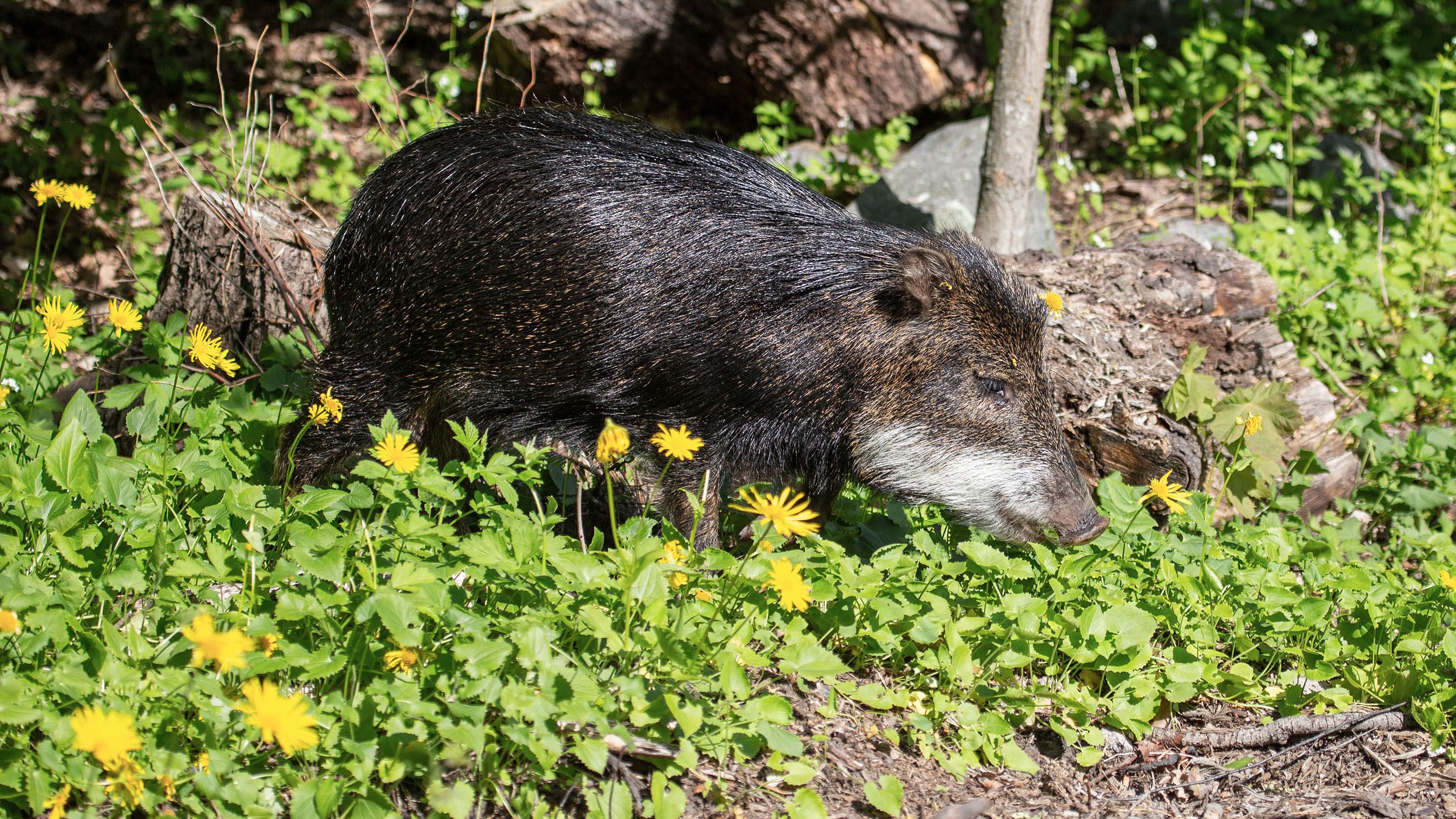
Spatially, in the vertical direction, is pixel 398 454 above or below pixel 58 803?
above

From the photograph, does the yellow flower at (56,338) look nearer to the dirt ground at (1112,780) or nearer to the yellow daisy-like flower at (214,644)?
the yellow daisy-like flower at (214,644)

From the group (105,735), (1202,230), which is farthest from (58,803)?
(1202,230)

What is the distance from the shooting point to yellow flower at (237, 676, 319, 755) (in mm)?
1699

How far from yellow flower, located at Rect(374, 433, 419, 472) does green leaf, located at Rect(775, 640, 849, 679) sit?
95cm

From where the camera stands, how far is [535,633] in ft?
6.91

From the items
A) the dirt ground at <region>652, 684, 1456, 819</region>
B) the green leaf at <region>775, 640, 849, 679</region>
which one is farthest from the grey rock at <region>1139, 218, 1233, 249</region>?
the green leaf at <region>775, 640, 849, 679</region>

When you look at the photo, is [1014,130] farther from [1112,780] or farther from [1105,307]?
[1112,780]

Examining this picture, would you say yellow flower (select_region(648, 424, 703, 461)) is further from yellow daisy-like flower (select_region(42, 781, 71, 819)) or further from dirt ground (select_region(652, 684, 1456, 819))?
yellow daisy-like flower (select_region(42, 781, 71, 819))

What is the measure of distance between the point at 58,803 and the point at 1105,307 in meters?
3.78

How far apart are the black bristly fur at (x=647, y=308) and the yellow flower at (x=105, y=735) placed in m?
1.59

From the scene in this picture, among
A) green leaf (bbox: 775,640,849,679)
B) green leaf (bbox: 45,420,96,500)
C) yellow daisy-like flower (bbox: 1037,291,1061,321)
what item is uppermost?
yellow daisy-like flower (bbox: 1037,291,1061,321)

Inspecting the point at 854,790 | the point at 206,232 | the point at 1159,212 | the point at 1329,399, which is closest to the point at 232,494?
the point at 854,790

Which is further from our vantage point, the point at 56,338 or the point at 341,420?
the point at 341,420

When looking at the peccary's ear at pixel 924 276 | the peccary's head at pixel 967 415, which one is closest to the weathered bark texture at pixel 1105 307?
the peccary's head at pixel 967 415
